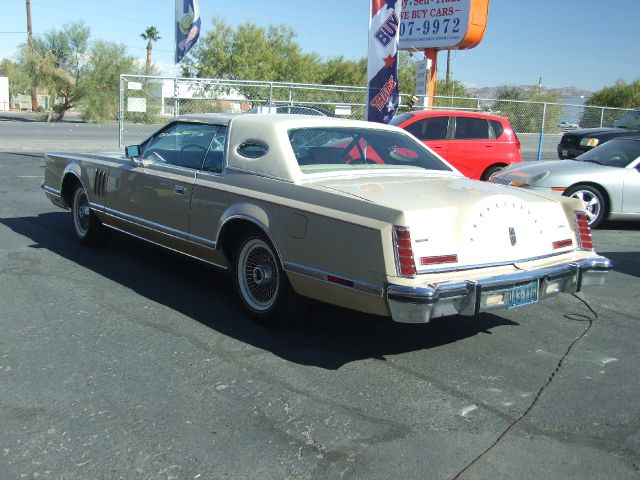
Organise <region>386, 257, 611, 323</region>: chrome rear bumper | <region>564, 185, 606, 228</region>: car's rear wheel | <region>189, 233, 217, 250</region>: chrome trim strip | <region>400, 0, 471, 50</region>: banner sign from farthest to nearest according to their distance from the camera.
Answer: <region>400, 0, 471, 50</region>: banner sign, <region>564, 185, 606, 228</region>: car's rear wheel, <region>189, 233, 217, 250</region>: chrome trim strip, <region>386, 257, 611, 323</region>: chrome rear bumper

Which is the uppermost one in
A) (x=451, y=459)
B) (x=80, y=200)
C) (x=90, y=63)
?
(x=90, y=63)

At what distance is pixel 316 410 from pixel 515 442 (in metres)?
1.04

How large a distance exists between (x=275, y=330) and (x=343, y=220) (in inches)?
46.3

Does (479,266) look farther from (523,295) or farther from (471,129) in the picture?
(471,129)

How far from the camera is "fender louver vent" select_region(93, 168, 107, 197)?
6707 millimetres

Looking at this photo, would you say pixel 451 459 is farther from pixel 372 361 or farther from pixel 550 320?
pixel 550 320

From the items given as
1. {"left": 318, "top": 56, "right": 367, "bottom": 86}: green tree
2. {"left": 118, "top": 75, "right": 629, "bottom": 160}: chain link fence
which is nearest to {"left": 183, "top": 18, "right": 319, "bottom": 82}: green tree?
{"left": 318, "top": 56, "right": 367, "bottom": 86}: green tree

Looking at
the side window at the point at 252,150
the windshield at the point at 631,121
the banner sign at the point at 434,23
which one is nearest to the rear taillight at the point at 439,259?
the side window at the point at 252,150

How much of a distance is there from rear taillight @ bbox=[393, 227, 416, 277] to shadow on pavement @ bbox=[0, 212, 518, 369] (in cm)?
84

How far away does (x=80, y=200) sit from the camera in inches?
292

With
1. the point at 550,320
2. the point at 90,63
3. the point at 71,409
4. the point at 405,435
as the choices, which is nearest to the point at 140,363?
the point at 71,409

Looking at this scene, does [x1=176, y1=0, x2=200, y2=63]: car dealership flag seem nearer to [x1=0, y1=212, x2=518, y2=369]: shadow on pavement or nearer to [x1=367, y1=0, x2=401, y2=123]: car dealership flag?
[x1=367, y1=0, x2=401, y2=123]: car dealership flag

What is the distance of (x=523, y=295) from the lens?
4.27m

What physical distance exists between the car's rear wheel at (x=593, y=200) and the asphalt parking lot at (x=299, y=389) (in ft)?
12.1
